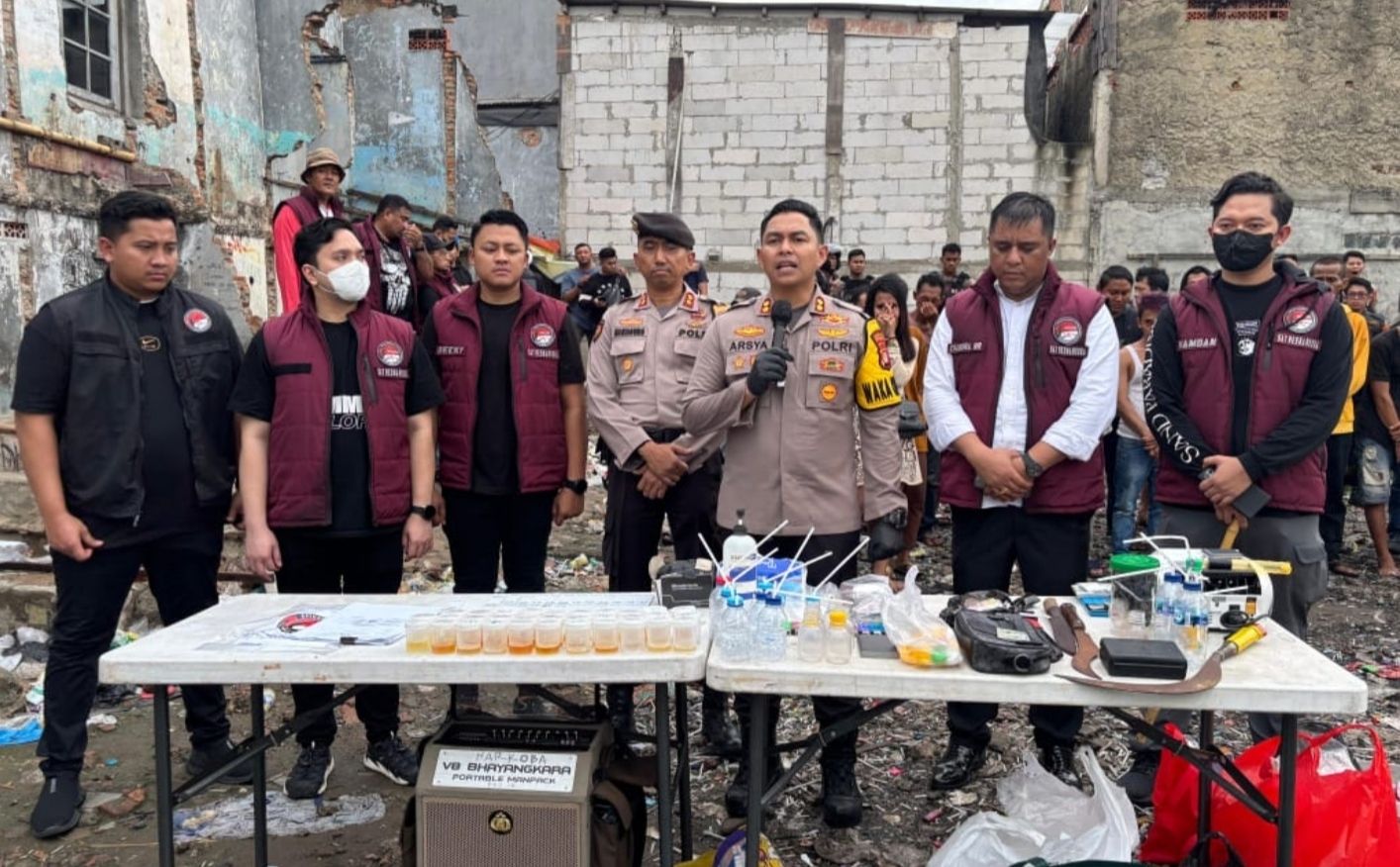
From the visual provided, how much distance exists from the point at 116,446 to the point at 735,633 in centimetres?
232

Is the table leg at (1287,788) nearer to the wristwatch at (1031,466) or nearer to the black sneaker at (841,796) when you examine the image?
the wristwatch at (1031,466)

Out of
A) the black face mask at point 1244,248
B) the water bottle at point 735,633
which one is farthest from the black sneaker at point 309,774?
the black face mask at point 1244,248

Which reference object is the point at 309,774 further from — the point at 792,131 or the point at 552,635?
the point at 792,131

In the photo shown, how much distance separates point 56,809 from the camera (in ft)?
11.0

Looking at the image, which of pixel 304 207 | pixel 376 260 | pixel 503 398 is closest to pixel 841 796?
pixel 503 398

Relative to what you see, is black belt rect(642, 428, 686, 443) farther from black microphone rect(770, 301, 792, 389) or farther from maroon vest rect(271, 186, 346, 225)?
maroon vest rect(271, 186, 346, 225)

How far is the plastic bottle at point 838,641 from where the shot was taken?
239 centimetres

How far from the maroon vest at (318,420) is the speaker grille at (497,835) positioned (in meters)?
1.25

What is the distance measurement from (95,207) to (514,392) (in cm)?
736

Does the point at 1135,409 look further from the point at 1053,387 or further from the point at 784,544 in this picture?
the point at 784,544

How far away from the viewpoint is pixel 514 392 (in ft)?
12.7

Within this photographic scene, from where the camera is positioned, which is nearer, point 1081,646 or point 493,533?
point 1081,646

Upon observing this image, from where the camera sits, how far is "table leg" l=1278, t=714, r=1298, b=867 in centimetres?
234

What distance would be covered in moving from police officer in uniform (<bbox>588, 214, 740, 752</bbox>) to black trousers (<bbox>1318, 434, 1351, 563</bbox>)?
4.65 metres
